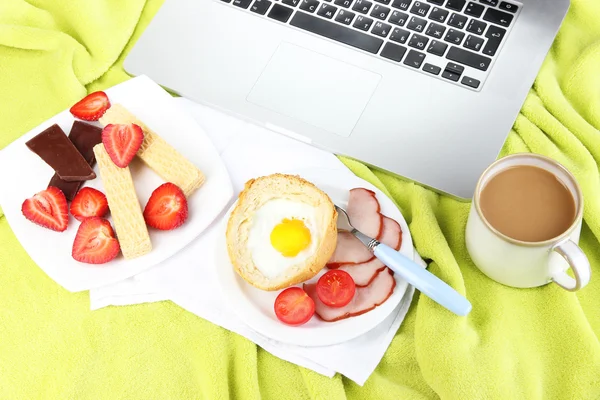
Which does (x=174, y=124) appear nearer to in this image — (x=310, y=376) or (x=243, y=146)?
(x=243, y=146)

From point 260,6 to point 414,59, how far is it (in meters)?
0.28

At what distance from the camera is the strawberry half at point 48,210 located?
3.57 feet

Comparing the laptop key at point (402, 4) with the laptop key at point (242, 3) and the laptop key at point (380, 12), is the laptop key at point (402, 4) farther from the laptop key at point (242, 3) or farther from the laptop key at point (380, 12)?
the laptop key at point (242, 3)

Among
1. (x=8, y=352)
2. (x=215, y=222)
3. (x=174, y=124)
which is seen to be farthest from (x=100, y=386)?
(x=174, y=124)

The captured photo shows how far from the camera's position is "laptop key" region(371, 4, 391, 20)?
1.22 m

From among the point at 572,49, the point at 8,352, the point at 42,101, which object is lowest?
the point at 8,352

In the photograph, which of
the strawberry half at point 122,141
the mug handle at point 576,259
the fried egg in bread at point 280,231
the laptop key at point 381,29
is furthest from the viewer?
the laptop key at point 381,29

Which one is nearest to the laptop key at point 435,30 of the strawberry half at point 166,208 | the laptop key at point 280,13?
the laptop key at point 280,13

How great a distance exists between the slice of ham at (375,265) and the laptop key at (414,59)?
277mm

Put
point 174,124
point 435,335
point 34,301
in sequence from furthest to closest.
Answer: point 174,124 → point 34,301 → point 435,335

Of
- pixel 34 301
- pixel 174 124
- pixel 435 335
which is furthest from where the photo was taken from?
pixel 174 124

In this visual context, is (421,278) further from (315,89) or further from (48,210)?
(48,210)

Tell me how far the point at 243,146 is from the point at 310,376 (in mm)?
385

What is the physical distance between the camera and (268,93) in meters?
1.20
